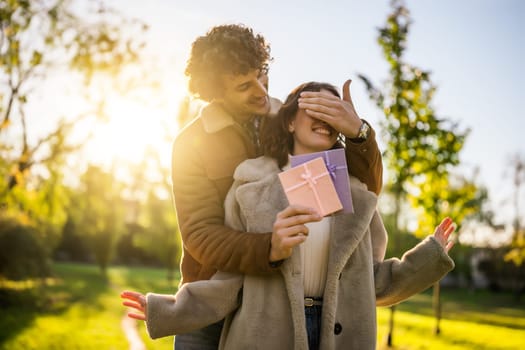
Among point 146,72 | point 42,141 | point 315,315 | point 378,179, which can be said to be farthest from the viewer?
point 146,72

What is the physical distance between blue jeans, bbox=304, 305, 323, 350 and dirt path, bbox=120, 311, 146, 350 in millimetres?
10400

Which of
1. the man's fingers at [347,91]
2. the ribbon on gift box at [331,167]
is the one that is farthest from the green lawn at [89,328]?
the ribbon on gift box at [331,167]

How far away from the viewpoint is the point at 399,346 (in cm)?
1098

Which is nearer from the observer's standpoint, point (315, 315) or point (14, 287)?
point (315, 315)

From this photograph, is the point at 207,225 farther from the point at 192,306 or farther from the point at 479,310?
the point at 479,310

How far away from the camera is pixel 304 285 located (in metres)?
2.61

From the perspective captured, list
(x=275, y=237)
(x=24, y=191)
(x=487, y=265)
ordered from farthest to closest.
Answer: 1. (x=487, y=265)
2. (x=24, y=191)
3. (x=275, y=237)

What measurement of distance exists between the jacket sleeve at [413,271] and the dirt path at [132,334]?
10.5 metres

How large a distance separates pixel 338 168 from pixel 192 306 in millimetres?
1008

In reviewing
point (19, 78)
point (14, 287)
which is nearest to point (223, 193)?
point (19, 78)

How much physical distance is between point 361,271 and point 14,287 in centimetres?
1880

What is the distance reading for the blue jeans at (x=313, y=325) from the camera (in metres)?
2.57

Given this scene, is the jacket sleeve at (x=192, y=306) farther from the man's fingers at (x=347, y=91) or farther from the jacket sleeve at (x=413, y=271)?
the man's fingers at (x=347, y=91)

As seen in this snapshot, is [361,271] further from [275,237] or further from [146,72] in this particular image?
[146,72]
